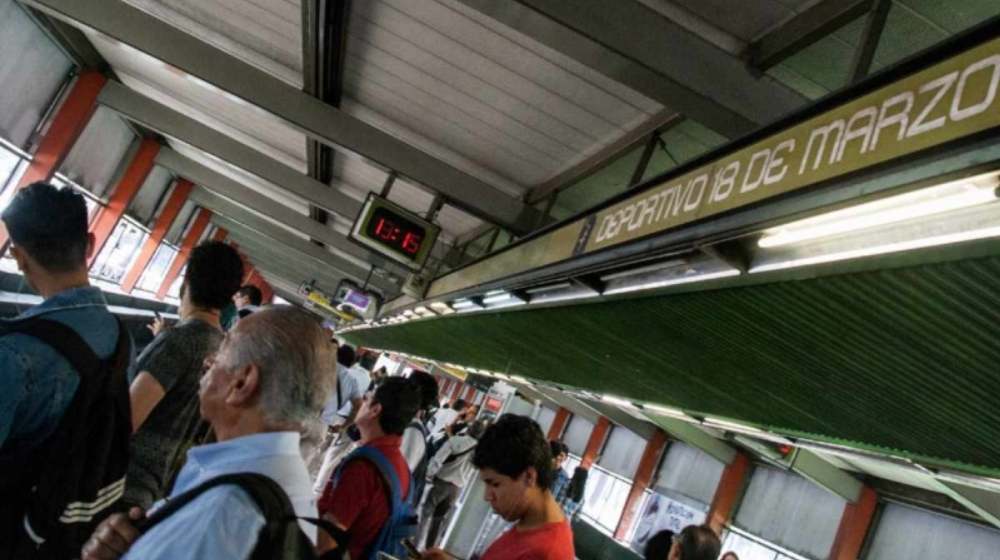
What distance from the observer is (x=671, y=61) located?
3861 mm

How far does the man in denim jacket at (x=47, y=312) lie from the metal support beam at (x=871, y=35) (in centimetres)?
296

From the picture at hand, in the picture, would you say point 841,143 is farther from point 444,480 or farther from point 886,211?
point 444,480

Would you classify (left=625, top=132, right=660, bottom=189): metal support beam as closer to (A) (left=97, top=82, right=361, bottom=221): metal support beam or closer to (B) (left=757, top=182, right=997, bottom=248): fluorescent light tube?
(B) (left=757, top=182, right=997, bottom=248): fluorescent light tube

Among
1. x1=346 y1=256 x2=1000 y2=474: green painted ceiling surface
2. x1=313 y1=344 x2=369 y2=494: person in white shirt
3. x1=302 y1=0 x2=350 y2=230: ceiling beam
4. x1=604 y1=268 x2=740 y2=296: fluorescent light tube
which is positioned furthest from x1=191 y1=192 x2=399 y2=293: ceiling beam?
x1=604 y1=268 x2=740 y2=296: fluorescent light tube

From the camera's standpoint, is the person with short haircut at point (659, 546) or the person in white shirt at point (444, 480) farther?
the person in white shirt at point (444, 480)

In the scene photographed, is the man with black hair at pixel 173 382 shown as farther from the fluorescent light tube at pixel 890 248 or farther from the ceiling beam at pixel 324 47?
the ceiling beam at pixel 324 47

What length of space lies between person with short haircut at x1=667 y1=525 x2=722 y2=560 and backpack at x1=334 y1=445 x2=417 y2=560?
131 cm

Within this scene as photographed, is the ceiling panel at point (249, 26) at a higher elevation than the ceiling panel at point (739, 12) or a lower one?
lower

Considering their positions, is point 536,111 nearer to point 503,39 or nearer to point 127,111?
point 503,39

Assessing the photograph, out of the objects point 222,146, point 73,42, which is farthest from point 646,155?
point 73,42

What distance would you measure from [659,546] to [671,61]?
248cm

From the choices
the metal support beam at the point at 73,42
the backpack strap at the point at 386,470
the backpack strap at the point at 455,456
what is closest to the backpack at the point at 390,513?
the backpack strap at the point at 386,470

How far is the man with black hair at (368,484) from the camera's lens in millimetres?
3080

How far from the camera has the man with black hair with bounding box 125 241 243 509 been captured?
279 cm
